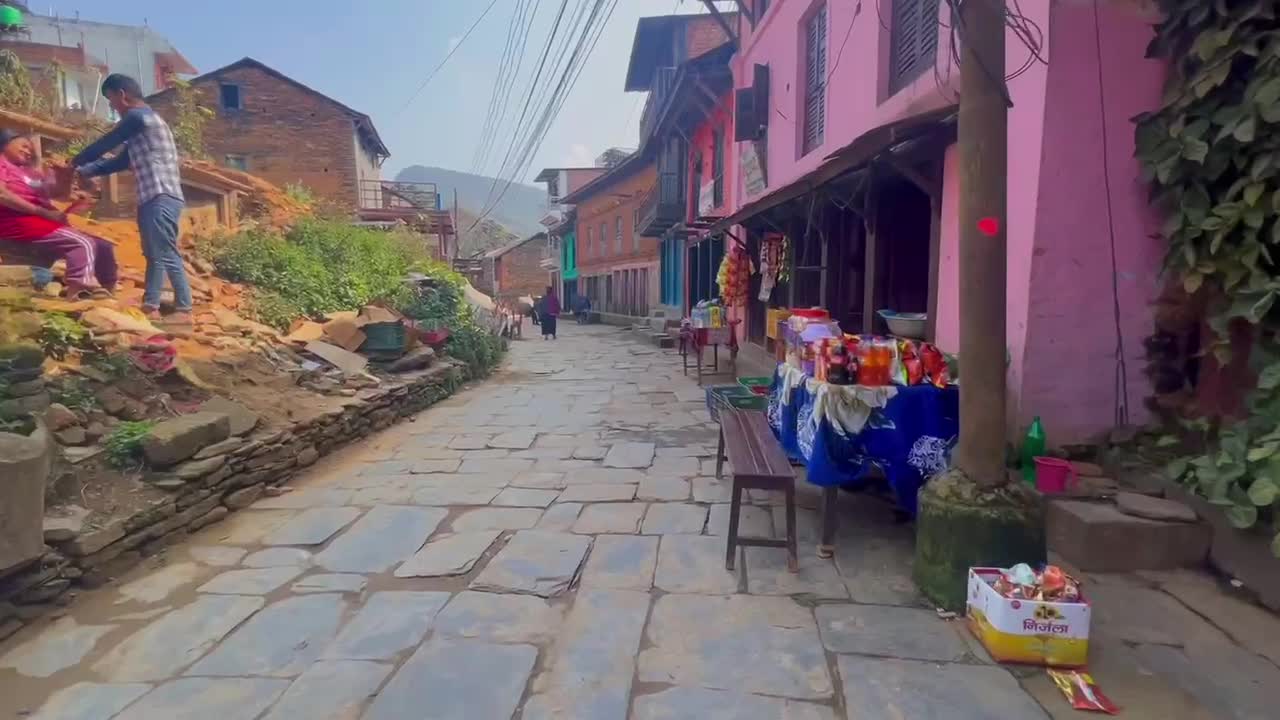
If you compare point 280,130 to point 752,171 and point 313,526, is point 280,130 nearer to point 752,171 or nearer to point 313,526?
point 752,171

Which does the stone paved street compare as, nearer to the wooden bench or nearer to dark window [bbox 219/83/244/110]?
the wooden bench

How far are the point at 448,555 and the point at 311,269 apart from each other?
6134mm

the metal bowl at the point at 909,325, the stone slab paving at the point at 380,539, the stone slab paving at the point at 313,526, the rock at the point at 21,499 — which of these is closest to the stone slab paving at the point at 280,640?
the stone slab paving at the point at 380,539

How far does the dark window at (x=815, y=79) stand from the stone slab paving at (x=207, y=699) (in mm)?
7264

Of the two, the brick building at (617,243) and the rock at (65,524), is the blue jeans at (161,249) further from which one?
the brick building at (617,243)

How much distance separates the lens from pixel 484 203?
19.2 m

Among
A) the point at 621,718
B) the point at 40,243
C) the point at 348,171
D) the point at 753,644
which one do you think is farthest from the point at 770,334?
the point at 348,171

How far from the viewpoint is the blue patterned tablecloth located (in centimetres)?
355

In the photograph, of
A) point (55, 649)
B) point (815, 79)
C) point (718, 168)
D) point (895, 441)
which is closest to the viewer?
point (55, 649)

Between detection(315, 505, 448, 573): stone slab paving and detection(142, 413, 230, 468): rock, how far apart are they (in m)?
1.13

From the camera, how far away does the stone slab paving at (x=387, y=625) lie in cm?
272

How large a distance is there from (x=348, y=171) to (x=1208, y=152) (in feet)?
90.8

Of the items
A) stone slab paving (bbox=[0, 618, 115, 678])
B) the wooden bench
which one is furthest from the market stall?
stone slab paving (bbox=[0, 618, 115, 678])

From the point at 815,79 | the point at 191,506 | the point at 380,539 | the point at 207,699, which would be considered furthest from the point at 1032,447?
the point at 815,79
